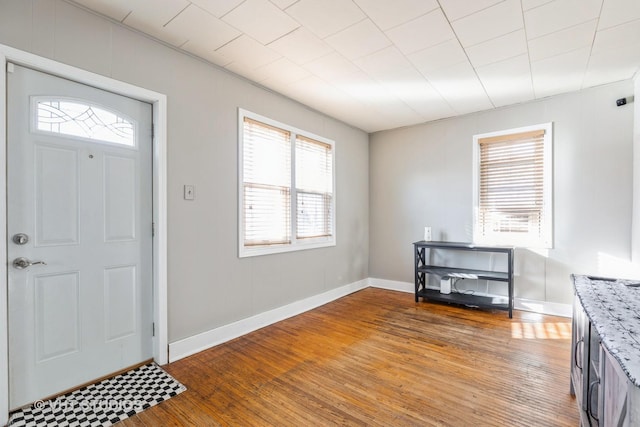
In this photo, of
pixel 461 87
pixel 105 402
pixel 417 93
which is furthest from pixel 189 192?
pixel 461 87

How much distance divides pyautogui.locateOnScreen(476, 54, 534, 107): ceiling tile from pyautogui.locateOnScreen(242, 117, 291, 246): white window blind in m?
2.29

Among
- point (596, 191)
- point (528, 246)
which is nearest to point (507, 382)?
point (528, 246)

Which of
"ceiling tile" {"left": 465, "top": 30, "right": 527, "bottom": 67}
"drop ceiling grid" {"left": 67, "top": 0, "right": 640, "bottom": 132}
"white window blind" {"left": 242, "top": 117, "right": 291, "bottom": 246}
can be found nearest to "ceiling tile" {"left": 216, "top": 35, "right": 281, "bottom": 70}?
"drop ceiling grid" {"left": 67, "top": 0, "right": 640, "bottom": 132}

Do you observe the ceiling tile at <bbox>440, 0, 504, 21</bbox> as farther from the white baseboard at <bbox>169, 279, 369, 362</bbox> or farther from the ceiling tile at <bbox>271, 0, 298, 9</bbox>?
the white baseboard at <bbox>169, 279, 369, 362</bbox>

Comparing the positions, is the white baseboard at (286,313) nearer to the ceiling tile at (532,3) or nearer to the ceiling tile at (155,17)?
the ceiling tile at (155,17)

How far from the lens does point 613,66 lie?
296 cm

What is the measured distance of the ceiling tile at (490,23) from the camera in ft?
6.99

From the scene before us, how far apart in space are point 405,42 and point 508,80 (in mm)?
1495

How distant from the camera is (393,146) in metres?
5.03

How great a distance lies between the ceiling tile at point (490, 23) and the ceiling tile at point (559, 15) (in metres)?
0.09

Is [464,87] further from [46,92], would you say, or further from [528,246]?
[46,92]

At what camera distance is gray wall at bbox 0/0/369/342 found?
6.61 ft

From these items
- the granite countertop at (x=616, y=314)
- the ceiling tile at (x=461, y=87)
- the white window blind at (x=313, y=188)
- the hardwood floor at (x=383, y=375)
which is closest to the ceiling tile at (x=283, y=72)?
the white window blind at (x=313, y=188)

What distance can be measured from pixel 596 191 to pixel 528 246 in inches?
36.8
